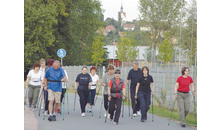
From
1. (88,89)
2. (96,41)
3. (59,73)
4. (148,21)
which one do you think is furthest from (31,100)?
(148,21)

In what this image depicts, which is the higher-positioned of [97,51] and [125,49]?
[125,49]

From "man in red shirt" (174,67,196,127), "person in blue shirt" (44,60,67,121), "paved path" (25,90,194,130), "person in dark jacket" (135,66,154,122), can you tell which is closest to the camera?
"paved path" (25,90,194,130)

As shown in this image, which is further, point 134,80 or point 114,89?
point 134,80

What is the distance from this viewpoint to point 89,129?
431 inches

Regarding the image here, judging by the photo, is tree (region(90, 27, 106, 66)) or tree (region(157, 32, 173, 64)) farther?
tree (region(90, 27, 106, 66))

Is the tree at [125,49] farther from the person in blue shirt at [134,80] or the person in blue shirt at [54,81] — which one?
the person in blue shirt at [54,81]

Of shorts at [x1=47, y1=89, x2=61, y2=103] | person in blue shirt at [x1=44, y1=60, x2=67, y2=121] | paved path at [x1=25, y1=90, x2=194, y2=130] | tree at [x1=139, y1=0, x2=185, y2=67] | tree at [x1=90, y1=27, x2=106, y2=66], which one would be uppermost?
tree at [x1=139, y1=0, x2=185, y2=67]

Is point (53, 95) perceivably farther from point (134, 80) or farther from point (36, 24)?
point (36, 24)

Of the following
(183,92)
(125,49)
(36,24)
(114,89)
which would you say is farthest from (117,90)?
(125,49)

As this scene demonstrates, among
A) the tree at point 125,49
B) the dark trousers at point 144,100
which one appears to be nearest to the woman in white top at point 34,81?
the dark trousers at point 144,100

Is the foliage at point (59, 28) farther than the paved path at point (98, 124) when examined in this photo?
Yes

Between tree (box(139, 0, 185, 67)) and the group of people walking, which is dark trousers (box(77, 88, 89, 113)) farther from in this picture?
tree (box(139, 0, 185, 67))

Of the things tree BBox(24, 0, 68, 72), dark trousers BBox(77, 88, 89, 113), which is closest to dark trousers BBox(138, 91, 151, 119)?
dark trousers BBox(77, 88, 89, 113)
